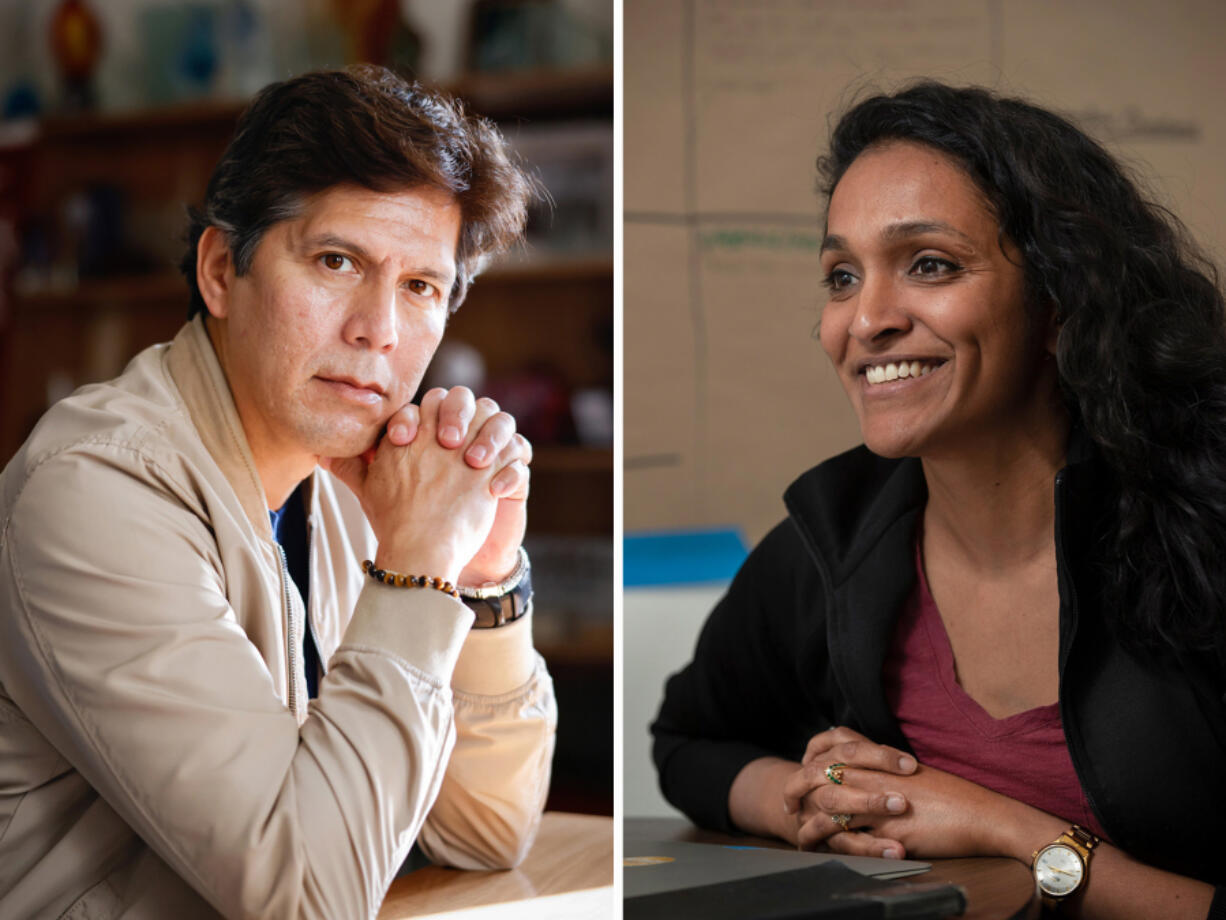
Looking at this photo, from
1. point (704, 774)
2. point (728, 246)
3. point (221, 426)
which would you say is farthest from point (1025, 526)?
point (728, 246)

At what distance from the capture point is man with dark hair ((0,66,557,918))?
2.82 feet

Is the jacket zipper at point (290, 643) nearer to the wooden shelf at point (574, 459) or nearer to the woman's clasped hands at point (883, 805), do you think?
the woman's clasped hands at point (883, 805)

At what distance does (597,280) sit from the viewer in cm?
237

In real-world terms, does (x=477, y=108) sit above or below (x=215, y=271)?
above

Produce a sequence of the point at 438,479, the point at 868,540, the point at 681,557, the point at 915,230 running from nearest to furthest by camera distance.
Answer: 1. the point at 438,479
2. the point at 915,230
3. the point at 868,540
4. the point at 681,557

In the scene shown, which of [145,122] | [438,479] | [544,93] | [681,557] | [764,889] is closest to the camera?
[764,889]

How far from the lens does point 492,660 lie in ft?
4.01

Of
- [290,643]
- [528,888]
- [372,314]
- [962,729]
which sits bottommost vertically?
[528,888]

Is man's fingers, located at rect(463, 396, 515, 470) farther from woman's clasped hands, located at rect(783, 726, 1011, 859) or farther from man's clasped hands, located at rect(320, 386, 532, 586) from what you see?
woman's clasped hands, located at rect(783, 726, 1011, 859)

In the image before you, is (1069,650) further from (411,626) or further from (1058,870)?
(411,626)

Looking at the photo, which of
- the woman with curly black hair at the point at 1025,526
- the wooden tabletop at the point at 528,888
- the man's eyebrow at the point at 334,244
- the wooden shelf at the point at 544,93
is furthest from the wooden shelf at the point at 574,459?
the man's eyebrow at the point at 334,244

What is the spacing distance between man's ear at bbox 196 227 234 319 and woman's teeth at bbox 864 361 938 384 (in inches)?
27.3

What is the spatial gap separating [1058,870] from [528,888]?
530 mm

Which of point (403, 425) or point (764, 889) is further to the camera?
point (403, 425)
